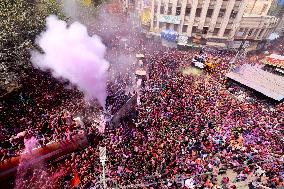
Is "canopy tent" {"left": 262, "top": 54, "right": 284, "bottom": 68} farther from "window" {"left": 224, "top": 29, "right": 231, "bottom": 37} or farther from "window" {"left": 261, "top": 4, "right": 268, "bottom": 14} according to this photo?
"window" {"left": 261, "top": 4, "right": 268, "bottom": 14}

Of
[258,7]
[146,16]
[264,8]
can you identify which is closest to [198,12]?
[146,16]

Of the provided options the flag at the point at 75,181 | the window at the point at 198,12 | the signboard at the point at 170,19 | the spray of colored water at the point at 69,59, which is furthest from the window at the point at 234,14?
the flag at the point at 75,181

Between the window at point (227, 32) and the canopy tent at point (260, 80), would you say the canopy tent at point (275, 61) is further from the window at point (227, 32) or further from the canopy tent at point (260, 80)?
the window at point (227, 32)

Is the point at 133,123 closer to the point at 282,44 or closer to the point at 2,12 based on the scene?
the point at 2,12

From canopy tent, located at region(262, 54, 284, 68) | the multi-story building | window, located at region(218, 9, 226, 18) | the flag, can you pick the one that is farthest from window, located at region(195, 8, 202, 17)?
the flag

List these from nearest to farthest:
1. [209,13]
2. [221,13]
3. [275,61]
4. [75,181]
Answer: [75,181], [275,61], [221,13], [209,13]

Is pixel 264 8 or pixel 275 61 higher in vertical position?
pixel 264 8

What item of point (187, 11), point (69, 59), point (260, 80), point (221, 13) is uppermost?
point (69, 59)

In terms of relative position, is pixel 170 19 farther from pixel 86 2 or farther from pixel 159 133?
pixel 159 133
